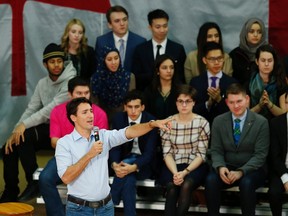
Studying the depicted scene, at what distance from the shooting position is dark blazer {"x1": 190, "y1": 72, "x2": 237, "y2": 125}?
6980mm

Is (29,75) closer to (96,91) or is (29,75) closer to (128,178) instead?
(96,91)

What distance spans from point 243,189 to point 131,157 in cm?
110

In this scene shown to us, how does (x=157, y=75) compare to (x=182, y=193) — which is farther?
(x=157, y=75)

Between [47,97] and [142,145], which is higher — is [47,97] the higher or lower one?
the higher one

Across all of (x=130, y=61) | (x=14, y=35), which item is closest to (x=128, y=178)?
(x=130, y=61)

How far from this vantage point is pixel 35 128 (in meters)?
7.26

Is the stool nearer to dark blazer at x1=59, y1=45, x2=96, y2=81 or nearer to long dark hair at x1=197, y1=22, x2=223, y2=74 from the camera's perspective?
dark blazer at x1=59, y1=45, x2=96, y2=81

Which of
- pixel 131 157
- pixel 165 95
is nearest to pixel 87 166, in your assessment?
pixel 131 157

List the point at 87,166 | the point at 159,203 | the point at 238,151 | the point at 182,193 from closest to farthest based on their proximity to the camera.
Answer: the point at 87,166
the point at 182,193
the point at 238,151
the point at 159,203

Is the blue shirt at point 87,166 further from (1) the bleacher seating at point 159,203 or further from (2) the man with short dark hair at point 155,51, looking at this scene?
(2) the man with short dark hair at point 155,51

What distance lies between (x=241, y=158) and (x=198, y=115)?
55 cm

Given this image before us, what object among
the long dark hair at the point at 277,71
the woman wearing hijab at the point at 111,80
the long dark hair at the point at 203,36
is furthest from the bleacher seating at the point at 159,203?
the long dark hair at the point at 203,36

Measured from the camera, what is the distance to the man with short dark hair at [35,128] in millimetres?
7078

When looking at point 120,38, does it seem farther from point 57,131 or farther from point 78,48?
point 57,131
